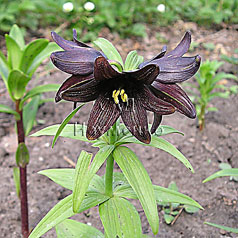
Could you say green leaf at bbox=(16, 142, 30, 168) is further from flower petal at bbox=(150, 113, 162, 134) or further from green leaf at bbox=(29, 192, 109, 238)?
flower petal at bbox=(150, 113, 162, 134)

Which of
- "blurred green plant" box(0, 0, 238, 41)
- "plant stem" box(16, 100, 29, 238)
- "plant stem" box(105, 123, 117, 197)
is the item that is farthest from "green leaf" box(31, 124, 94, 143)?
"blurred green plant" box(0, 0, 238, 41)

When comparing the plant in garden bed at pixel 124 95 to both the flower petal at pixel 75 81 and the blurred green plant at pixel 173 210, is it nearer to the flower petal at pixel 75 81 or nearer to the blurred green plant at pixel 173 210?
the flower petal at pixel 75 81

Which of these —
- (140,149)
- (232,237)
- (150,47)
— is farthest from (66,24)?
(232,237)

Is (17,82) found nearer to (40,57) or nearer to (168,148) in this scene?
(40,57)

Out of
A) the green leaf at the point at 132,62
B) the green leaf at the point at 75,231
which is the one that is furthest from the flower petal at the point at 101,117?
the green leaf at the point at 75,231

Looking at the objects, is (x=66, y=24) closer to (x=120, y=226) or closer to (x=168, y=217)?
(x=168, y=217)

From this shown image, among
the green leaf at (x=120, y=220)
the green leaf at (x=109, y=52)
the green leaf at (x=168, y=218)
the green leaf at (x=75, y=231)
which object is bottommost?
the green leaf at (x=168, y=218)
